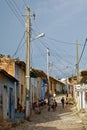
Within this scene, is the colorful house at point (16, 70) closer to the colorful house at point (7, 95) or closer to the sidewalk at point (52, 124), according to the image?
the colorful house at point (7, 95)

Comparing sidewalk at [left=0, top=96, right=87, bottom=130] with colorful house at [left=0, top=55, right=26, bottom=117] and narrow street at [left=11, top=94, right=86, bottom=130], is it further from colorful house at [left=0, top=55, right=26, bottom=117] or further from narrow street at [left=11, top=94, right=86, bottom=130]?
colorful house at [left=0, top=55, right=26, bottom=117]

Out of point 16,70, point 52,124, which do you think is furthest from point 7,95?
point 16,70

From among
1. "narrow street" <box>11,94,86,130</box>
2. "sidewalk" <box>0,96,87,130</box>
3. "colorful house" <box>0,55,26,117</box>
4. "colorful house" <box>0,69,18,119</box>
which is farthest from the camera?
"colorful house" <box>0,55,26,117</box>

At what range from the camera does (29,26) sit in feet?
105

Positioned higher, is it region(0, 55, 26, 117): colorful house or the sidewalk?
region(0, 55, 26, 117): colorful house

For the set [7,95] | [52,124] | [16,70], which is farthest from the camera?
[16,70]

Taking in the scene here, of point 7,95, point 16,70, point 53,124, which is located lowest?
point 53,124

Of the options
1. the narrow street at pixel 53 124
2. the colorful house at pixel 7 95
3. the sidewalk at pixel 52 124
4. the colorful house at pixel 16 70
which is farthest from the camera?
the colorful house at pixel 16 70

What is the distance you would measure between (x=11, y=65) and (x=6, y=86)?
571 cm

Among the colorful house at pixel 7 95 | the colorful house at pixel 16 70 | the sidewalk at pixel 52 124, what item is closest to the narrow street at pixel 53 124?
the sidewalk at pixel 52 124

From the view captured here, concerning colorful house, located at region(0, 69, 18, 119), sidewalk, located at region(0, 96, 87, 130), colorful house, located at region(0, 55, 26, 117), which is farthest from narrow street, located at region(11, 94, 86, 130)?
colorful house, located at region(0, 55, 26, 117)

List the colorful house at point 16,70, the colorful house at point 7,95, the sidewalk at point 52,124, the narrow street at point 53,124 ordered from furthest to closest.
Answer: the colorful house at point 16,70, the colorful house at point 7,95, the sidewalk at point 52,124, the narrow street at point 53,124

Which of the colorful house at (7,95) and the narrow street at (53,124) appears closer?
the narrow street at (53,124)

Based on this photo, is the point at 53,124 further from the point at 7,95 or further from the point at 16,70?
the point at 16,70
